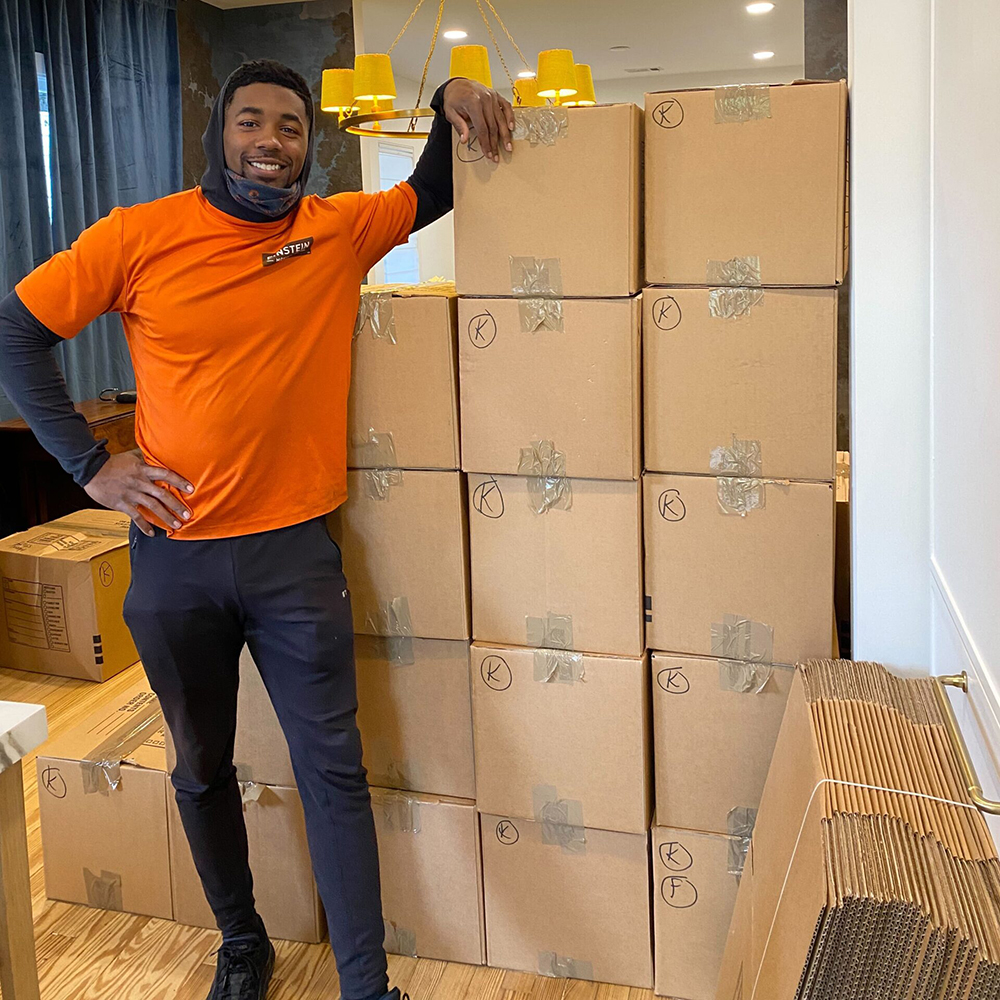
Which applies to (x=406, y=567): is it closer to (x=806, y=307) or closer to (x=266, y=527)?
(x=266, y=527)

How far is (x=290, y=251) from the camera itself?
5.38ft

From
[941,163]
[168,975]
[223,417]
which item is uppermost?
[941,163]

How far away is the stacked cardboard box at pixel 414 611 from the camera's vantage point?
5.64 ft

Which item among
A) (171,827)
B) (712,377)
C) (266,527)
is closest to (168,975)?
(171,827)

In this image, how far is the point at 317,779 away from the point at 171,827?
20.6 inches

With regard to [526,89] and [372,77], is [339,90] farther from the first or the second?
[526,89]

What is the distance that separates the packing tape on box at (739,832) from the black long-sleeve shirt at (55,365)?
112 cm

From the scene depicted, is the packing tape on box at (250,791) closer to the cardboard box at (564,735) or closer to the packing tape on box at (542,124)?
the cardboard box at (564,735)

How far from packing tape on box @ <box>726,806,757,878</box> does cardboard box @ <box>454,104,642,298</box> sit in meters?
0.86

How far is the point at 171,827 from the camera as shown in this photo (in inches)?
80.2

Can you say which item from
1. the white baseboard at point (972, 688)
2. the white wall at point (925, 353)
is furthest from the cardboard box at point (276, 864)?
the white baseboard at point (972, 688)

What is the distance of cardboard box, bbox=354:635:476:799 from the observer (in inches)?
72.4

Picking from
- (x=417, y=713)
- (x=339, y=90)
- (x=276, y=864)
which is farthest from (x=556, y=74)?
(x=276, y=864)

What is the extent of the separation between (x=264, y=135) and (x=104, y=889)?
4.88 ft
